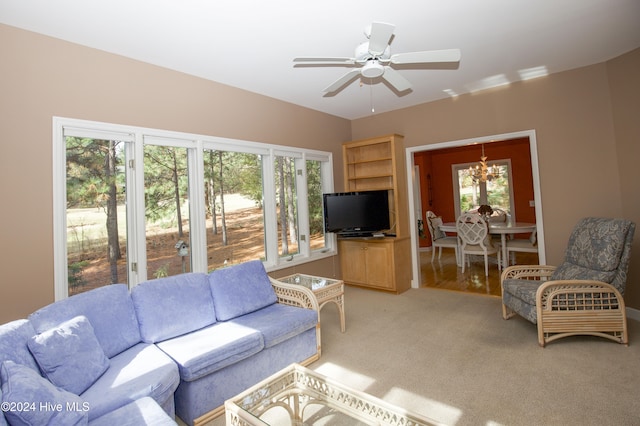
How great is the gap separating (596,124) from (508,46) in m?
1.57

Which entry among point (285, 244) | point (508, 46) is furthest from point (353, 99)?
point (285, 244)

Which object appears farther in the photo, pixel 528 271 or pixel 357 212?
pixel 357 212

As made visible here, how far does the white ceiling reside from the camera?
2361 mm

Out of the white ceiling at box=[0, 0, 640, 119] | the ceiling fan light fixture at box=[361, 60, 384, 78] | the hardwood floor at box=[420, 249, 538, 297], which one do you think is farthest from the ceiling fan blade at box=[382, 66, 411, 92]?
the hardwood floor at box=[420, 249, 538, 297]

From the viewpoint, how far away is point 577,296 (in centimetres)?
288

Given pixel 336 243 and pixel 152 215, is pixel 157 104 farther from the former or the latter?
pixel 336 243

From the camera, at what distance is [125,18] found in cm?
243

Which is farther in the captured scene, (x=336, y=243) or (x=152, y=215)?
(x=336, y=243)

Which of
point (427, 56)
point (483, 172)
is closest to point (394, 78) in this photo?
point (427, 56)

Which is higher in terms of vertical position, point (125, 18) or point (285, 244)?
point (125, 18)

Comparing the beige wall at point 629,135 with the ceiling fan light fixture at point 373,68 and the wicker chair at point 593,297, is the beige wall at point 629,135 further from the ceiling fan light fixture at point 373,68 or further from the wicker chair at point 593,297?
the ceiling fan light fixture at point 373,68

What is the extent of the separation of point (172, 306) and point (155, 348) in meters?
0.34

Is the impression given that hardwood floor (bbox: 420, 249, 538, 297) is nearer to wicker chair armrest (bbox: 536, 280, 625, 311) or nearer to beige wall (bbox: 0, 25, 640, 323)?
beige wall (bbox: 0, 25, 640, 323)

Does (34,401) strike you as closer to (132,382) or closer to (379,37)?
(132,382)
